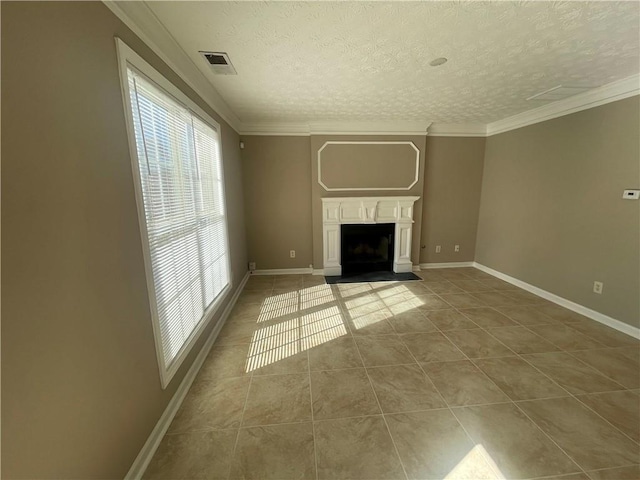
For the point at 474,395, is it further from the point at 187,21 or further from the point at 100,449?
the point at 187,21

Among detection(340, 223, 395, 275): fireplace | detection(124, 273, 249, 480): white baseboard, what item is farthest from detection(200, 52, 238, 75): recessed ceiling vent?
detection(340, 223, 395, 275): fireplace

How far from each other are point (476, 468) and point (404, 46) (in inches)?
105

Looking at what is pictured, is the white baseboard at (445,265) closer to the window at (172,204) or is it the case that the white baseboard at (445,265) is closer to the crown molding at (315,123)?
the crown molding at (315,123)

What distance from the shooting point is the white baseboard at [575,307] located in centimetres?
243

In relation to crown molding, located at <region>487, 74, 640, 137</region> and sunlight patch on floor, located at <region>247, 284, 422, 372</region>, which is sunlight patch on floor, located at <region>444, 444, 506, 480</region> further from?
crown molding, located at <region>487, 74, 640, 137</region>

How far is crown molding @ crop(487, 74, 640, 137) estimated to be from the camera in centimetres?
235

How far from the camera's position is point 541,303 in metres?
3.10

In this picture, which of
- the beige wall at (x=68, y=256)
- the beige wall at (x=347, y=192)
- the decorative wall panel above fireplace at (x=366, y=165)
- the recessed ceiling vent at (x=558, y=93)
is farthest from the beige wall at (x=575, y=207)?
the beige wall at (x=68, y=256)

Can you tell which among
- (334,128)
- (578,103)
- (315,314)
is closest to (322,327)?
(315,314)

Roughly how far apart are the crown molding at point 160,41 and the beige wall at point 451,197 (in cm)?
354

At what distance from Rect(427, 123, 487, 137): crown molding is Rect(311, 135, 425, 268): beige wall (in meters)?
0.28

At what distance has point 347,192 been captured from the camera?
411 centimetres

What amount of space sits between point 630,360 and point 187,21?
4.17m

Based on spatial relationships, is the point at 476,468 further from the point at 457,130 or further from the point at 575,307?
the point at 457,130
